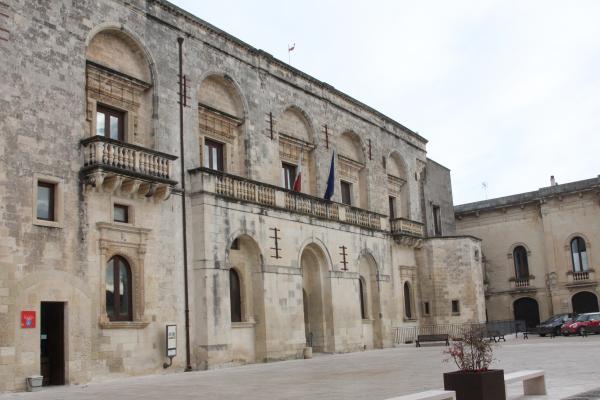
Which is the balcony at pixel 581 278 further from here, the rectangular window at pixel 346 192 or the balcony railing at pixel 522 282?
the rectangular window at pixel 346 192

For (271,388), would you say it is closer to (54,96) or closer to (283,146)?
(54,96)

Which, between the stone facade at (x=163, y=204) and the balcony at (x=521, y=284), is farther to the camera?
the balcony at (x=521, y=284)

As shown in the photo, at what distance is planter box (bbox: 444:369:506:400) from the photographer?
10023 mm

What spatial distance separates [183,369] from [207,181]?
595 centimetres

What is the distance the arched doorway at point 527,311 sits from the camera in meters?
45.2

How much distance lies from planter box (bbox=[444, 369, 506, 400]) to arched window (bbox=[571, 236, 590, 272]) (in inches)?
1422

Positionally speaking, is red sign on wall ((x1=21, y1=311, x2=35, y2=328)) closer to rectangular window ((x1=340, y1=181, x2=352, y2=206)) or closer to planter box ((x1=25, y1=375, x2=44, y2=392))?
planter box ((x1=25, y1=375, x2=44, y2=392))

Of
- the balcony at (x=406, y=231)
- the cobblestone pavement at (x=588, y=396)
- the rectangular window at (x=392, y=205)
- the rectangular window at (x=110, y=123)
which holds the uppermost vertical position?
the rectangular window at (x=110, y=123)

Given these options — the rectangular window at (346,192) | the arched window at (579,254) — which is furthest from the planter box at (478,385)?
the arched window at (579,254)

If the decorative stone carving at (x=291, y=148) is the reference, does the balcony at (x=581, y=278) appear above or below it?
below

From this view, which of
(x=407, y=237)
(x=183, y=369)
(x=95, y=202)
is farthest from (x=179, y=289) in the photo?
(x=407, y=237)

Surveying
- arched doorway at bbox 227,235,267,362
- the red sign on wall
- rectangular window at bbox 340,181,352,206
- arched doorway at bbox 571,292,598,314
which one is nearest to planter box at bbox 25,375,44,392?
the red sign on wall

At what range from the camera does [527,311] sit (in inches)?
1796

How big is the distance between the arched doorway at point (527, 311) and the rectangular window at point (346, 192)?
1941 cm
